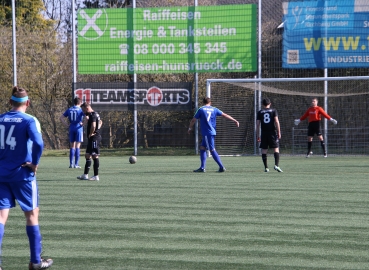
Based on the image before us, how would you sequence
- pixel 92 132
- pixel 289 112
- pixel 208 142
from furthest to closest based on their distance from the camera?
pixel 289 112, pixel 208 142, pixel 92 132

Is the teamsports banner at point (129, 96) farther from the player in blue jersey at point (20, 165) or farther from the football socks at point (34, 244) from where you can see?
the football socks at point (34, 244)

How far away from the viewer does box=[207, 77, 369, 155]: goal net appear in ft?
89.4

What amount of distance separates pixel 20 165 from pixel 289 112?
77.4ft

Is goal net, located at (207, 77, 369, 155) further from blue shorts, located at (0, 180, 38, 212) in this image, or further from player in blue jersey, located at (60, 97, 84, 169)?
blue shorts, located at (0, 180, 38, 212)

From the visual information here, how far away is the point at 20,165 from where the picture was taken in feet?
20.6

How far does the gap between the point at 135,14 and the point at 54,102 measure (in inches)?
307

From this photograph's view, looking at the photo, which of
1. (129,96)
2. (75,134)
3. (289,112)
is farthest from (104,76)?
(75,134)

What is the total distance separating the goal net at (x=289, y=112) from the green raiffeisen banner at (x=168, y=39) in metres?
1.24

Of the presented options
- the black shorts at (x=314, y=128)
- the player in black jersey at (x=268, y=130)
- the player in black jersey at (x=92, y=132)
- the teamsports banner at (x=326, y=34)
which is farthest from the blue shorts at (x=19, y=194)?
the teamsports banner at (x=326, y=34)

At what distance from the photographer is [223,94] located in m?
28.4

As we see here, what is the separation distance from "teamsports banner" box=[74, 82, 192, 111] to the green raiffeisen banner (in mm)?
662

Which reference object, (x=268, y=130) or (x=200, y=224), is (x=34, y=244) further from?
(x=268, y=130)

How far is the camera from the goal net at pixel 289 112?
2723cm

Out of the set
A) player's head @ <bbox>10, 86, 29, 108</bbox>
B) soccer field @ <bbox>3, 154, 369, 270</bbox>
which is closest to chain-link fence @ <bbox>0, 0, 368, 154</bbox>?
soccer field @ <bbox>3, 154, 369, 270</bbox>
